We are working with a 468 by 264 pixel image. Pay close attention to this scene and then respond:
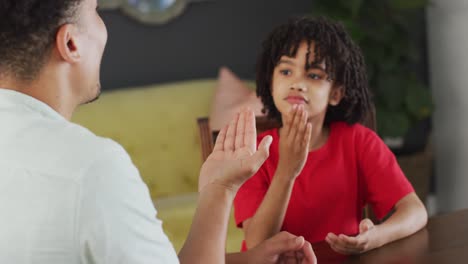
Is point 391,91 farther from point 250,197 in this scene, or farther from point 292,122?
point 292,122

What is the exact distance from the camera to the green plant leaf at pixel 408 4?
3646mm

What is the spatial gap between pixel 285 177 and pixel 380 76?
231 centimetres

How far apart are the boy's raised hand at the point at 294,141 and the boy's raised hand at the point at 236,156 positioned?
18 cm

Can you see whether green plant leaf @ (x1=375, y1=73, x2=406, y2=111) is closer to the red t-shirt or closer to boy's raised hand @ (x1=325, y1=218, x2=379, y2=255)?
the red t-shirt

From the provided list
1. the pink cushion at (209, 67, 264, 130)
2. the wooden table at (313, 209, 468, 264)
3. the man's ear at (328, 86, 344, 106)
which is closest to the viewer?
the wooden table at (313, 209, 468, 264)

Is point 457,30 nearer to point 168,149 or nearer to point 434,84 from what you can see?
point 434,84

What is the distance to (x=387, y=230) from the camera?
1.50 m

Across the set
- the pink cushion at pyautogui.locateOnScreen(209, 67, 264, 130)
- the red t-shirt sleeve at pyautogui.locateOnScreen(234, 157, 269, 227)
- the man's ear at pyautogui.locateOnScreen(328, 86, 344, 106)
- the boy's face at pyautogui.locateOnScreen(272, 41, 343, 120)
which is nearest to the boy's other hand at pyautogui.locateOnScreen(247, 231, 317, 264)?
the red t-shirt sleeve at pyautogui.locateOnScreen(234, 157, 269, 227)

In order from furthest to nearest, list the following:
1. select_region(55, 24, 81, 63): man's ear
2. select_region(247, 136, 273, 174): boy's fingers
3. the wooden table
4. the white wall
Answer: the white wall < the wooden table < select_region(247, 136, 273, 174): boy's fingers < select_region(55, 24, 81, 63): man's ear

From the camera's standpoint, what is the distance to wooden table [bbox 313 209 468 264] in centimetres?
139

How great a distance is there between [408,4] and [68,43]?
A: 9.51 ft

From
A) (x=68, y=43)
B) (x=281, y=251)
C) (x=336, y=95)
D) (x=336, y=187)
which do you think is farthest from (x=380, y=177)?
(x=68, y=43)

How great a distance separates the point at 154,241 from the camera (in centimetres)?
95

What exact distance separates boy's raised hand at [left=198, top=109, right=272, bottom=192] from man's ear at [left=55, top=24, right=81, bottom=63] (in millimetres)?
310
